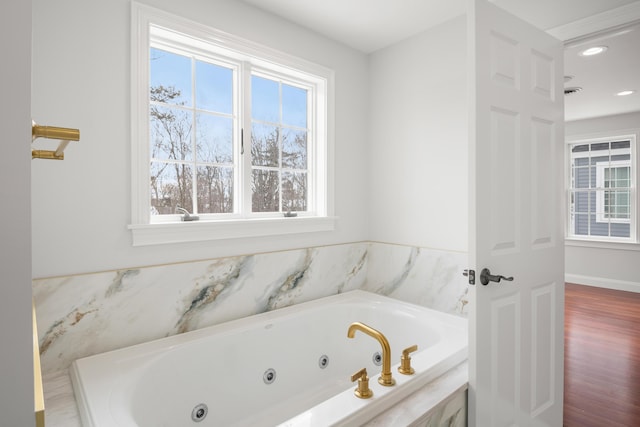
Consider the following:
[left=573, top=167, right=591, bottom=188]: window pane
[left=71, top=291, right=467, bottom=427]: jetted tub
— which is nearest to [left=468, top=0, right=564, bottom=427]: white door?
[left=71, top=291, right=467, bottom=427]: jetted tub

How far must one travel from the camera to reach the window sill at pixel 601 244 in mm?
4781

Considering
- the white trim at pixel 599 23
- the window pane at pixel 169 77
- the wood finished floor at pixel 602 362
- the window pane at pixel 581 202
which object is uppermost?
the white trim at pixel 599 23

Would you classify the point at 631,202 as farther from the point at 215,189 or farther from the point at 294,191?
the point at 215,189

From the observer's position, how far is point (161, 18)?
1.81 meters

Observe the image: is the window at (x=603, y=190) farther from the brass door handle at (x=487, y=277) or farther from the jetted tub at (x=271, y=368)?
the brass door handle at (x=487, y=277)

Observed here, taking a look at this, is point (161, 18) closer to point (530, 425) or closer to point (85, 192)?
point (85, 192)

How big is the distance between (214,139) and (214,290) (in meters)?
0.93

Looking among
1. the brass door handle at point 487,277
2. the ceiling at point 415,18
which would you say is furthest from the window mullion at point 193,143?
the brass door handle at point 487,277

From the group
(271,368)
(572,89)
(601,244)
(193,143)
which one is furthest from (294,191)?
(601,244)

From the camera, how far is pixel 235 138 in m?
2.26

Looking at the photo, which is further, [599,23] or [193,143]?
[193,143]

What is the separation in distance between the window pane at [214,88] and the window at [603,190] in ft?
18.3

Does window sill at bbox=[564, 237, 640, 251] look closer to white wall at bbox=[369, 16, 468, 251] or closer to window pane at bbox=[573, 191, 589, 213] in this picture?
window pane at bbox=[573, 191, 589, 213]

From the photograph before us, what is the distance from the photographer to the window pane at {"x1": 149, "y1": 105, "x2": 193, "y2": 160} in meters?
1.96
